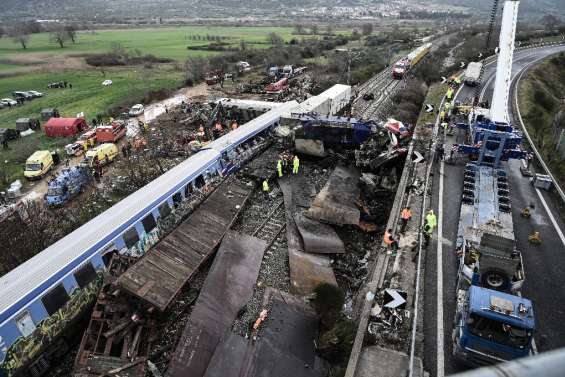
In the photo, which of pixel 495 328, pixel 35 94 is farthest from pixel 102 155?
pixel 35 94

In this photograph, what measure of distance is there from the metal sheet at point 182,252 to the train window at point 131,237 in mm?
981

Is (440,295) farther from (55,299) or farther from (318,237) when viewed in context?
(55,299)

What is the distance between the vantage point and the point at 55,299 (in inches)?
481

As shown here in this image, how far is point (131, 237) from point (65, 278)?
10.2 feet

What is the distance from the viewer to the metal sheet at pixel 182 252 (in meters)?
13.1

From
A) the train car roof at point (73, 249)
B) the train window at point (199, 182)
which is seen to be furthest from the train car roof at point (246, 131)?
the train car roof at point (73, 249)

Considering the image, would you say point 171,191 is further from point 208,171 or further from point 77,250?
point 77,250

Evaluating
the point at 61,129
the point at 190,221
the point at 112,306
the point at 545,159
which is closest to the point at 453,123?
the point at 545,159

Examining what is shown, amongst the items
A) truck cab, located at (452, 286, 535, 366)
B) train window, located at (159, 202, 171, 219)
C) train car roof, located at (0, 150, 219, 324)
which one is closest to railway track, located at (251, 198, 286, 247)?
train window, located at (159, 202, 171, 219)

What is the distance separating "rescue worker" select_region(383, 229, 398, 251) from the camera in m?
15.0

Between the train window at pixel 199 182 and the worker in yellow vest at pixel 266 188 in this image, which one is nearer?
the train window at pixel 199 182

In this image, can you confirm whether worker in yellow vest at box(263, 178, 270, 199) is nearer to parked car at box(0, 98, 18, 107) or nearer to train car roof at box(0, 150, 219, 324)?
train car roof at box(0, 150, 219, 324)

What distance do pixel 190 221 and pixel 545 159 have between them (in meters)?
21.0

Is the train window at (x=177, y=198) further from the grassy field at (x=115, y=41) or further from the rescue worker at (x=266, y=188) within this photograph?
the grassy field at (x=115, y=41)
